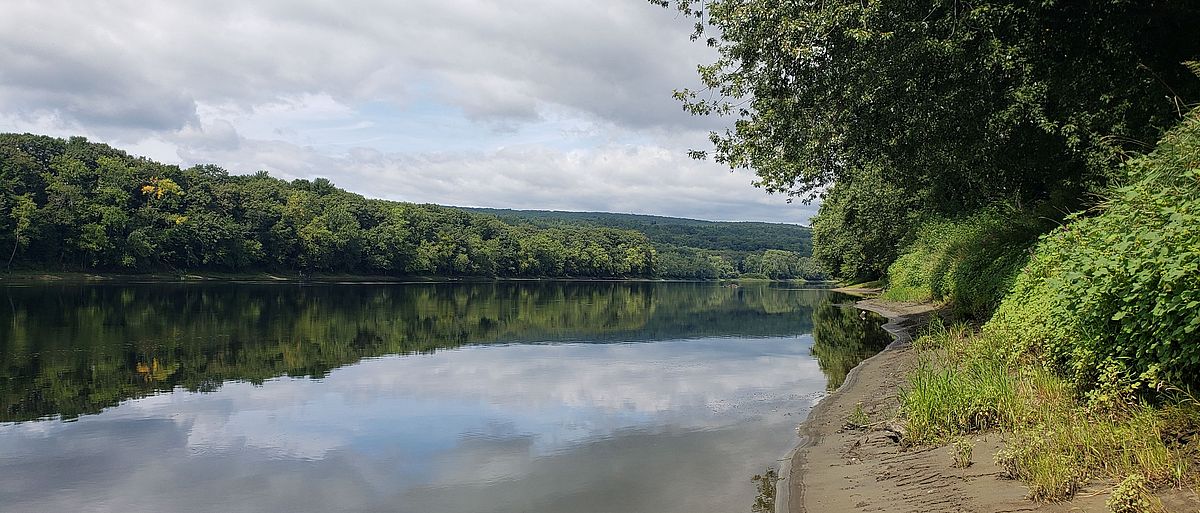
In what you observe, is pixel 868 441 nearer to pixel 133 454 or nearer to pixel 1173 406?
pixel 1173 406

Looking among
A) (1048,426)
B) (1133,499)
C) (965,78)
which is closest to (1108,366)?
(1048,426)

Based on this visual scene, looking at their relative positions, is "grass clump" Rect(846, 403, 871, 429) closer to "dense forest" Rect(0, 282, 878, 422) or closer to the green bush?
the green bush

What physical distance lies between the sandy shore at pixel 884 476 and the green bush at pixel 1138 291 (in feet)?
4.17

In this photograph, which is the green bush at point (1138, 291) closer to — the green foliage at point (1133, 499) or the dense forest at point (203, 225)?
the green foliage at point (1133, 499)

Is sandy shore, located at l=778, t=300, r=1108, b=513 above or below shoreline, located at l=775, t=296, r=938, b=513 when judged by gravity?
above

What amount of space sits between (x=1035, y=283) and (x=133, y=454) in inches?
557

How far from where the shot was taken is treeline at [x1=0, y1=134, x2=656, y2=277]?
8694 centimetres

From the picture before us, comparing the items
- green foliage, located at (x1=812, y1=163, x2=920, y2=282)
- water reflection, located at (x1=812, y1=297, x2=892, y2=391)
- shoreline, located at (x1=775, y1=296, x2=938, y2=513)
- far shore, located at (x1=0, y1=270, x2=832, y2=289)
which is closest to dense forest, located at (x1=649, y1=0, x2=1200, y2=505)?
shoreline, located at (x1=775, y1=296, x2=938, y2=513)

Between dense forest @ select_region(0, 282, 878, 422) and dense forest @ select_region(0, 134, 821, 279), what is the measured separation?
51133 millimetres

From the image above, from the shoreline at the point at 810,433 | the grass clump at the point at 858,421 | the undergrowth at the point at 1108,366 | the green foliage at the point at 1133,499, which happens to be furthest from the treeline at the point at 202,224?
the green foliage at the point at 1133,499

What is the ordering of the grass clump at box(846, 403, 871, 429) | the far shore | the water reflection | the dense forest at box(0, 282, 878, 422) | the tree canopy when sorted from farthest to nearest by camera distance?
the far shore < the water reflection < the dense forest at box(0, 282, 878, 422) < the tree canopy < the grass clump at box(846, 403, 871, 429)

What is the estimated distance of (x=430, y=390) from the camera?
1748cm

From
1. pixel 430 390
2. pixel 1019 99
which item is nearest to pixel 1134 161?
pixel 1019 99

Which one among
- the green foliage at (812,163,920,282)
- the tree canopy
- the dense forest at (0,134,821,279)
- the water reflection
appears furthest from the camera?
the dense forest at (0,134,821,279)
